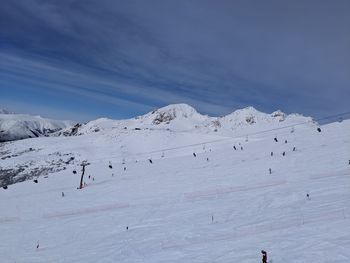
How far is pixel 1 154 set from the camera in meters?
78.0

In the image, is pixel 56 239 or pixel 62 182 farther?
pixel 62 182

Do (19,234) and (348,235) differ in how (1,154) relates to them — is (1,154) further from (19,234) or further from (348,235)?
(348,235)

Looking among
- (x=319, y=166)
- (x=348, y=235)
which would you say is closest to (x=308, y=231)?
(x=348, y=235)

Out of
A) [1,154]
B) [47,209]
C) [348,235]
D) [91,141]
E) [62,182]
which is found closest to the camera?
[348,235]

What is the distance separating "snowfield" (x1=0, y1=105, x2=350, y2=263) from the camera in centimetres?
1459

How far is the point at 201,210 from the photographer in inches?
856

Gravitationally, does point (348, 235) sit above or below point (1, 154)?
below

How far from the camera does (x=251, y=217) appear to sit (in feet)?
60.7

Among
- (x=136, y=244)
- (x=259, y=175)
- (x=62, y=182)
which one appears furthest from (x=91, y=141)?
(x=136, y=244)

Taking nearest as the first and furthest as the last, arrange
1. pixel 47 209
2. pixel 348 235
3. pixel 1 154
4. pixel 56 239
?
pixel 348 235 → pixel 56 239 → pixel 47 209 → pixel 1 154

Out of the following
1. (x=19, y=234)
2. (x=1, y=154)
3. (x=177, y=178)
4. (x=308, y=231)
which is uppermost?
(x=1, y=154)

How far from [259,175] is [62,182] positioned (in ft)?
78.7

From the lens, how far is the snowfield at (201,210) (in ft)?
47.9

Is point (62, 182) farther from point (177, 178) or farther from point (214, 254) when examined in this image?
point (214, 254)
